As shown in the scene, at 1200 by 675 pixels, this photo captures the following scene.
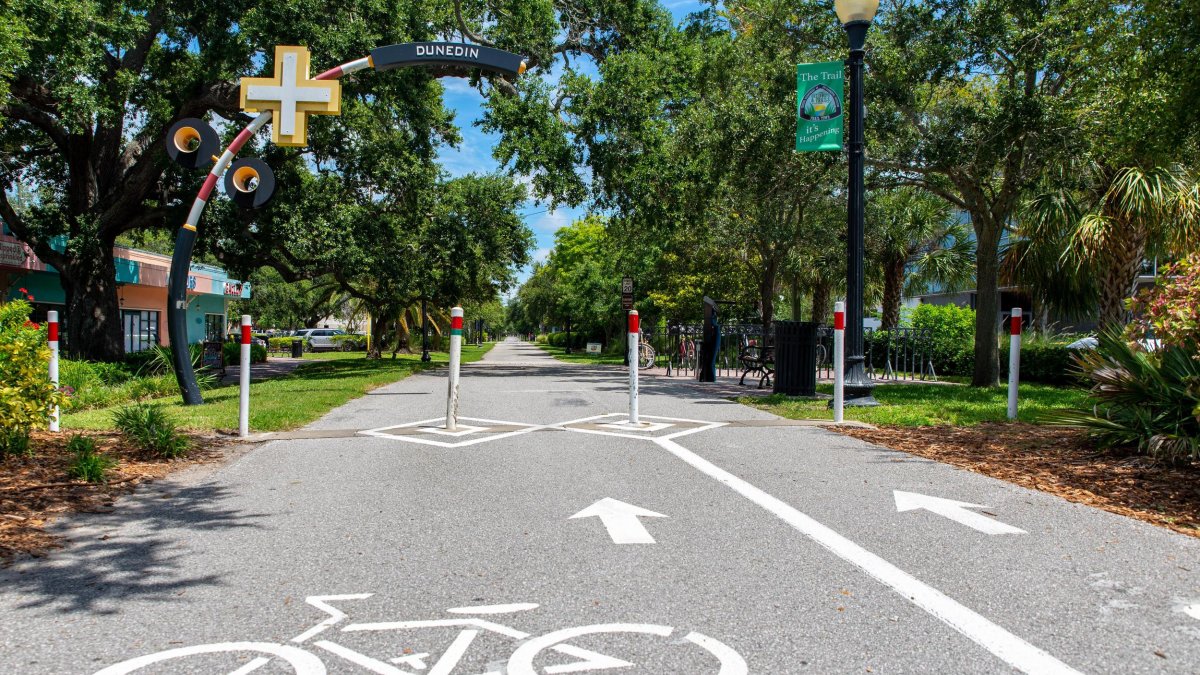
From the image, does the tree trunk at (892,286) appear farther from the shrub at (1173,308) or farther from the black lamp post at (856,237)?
the shrub at (1173,308)

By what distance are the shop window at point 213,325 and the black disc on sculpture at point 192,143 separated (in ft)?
109

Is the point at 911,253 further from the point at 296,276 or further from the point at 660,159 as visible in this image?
the point at 296,276

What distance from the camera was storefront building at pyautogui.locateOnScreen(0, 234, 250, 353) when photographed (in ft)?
76.2

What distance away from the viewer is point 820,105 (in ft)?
39.8

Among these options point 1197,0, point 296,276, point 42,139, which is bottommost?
point 296,276

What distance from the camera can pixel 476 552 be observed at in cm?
455

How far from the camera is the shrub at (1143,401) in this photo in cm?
653

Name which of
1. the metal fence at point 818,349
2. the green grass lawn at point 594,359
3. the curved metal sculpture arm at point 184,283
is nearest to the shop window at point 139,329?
the green grass lawn at point 594,359

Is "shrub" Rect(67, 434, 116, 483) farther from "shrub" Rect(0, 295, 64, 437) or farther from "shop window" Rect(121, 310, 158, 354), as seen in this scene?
"shop window" Rect(121, 310, 158, 354)

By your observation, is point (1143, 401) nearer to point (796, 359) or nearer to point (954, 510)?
point (954, 510)

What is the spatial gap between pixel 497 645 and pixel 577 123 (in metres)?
19.2

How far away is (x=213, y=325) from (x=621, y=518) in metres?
43.7

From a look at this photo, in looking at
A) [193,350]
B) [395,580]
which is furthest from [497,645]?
[193,350]

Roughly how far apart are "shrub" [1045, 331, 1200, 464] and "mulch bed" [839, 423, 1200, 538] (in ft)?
0.56
